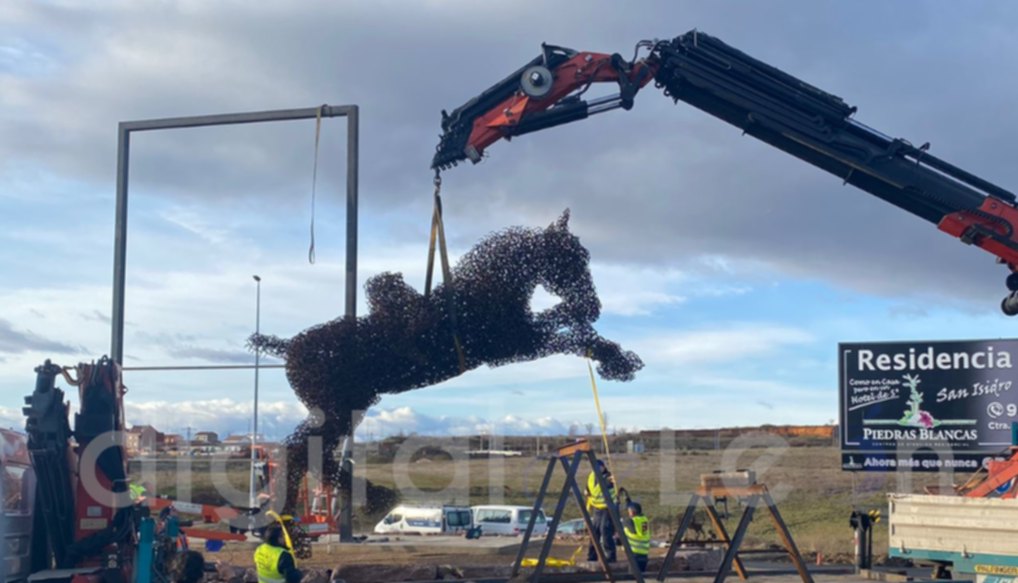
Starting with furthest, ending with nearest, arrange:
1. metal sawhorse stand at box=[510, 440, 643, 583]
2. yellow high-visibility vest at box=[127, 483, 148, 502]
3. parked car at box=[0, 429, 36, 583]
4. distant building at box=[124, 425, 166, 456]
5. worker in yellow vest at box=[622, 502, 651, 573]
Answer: distant building at box=[124, 425, 166, 456] < worker in yellow vest at box=[622, 502, 651, 573] < yellow high-visibility vest at box=[127, 483, 148, 502] < metal sawhorse stand at box=[510, 440, 643, 583] < parked car at box=[0, 429, 36, 583]

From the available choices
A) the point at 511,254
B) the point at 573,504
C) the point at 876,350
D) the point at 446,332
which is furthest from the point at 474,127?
the point at 573,504

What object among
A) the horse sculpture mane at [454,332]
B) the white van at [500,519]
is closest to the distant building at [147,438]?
the horse sculpture mane at [454,332]

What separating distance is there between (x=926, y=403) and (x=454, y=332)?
46.0ft

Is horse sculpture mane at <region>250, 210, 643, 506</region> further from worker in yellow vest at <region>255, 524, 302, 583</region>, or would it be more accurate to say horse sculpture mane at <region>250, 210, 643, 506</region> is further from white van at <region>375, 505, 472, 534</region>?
white van at <region>375, 505, 472, 534</region>

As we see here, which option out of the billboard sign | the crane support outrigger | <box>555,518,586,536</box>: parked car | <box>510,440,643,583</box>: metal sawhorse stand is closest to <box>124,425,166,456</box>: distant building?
<box>510,440,643,583</box>: metal sawhorse stand

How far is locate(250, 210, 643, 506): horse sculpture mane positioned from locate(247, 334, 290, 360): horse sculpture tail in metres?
0.04

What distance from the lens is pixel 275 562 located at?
10375 mm

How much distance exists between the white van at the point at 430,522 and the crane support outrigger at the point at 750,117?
19466 millimetres

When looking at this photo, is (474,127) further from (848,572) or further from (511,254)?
(848,572)

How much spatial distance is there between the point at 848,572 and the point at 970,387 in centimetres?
755

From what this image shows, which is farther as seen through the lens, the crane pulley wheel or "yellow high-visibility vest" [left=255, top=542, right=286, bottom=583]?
the crane pulley wheel

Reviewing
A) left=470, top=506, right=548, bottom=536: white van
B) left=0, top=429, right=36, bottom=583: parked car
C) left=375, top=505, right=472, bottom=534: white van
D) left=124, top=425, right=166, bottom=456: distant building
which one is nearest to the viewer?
left=0, top=429, right=36, bottom=583: parked car

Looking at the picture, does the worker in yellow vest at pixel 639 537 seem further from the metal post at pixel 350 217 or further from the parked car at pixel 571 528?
the parked car at pixel 571 528

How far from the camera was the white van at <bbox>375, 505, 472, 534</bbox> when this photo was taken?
3164cm
